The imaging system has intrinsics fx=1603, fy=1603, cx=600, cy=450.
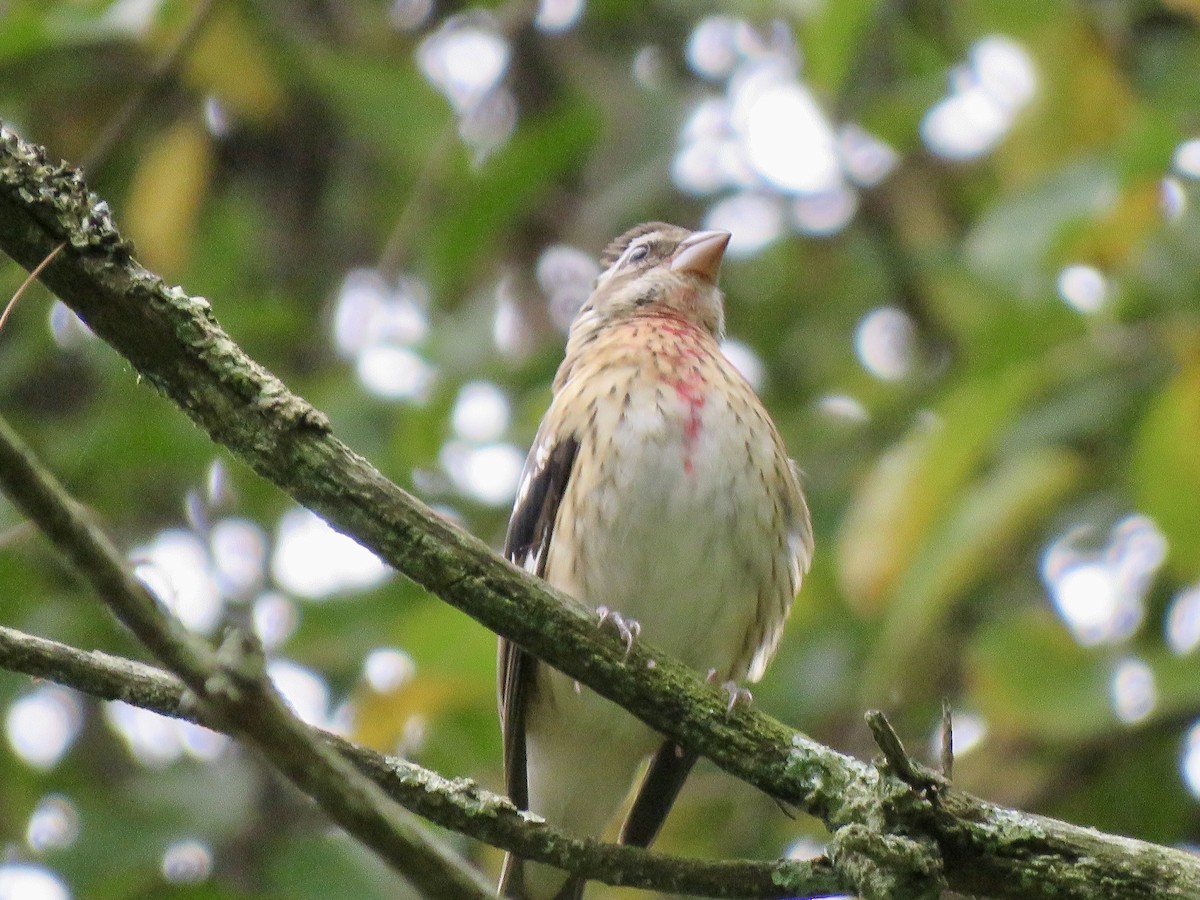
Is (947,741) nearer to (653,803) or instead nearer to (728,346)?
(653,803)

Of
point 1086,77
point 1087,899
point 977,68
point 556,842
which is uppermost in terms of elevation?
point 977,68

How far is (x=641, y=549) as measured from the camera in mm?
4547

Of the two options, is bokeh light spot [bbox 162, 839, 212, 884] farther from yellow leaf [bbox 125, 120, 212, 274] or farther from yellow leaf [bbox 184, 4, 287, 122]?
yellow leaf [bbox 184, 4, 287, 122]

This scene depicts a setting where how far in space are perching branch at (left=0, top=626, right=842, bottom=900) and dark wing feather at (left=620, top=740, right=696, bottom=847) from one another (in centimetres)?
165

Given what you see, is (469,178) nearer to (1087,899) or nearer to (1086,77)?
(1086,77)

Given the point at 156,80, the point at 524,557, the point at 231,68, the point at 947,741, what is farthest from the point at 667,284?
the point at 947,741

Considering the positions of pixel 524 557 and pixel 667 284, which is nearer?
pixel 524 557

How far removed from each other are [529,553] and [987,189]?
3.73 m

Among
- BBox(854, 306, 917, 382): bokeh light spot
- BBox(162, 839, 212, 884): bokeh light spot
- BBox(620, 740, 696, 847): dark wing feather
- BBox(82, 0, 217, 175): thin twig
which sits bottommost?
BBox(162, 839, 212, 884): bokeh light spot

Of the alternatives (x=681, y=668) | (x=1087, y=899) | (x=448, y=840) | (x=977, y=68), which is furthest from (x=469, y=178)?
(x=1087, y=899)

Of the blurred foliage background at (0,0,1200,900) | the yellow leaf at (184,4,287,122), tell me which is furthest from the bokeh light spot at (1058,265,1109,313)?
the yellow leaf at (184,4,287,122)

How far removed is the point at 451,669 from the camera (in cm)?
492

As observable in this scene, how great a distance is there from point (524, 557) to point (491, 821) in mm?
1816

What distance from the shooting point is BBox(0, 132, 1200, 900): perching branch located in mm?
2471
